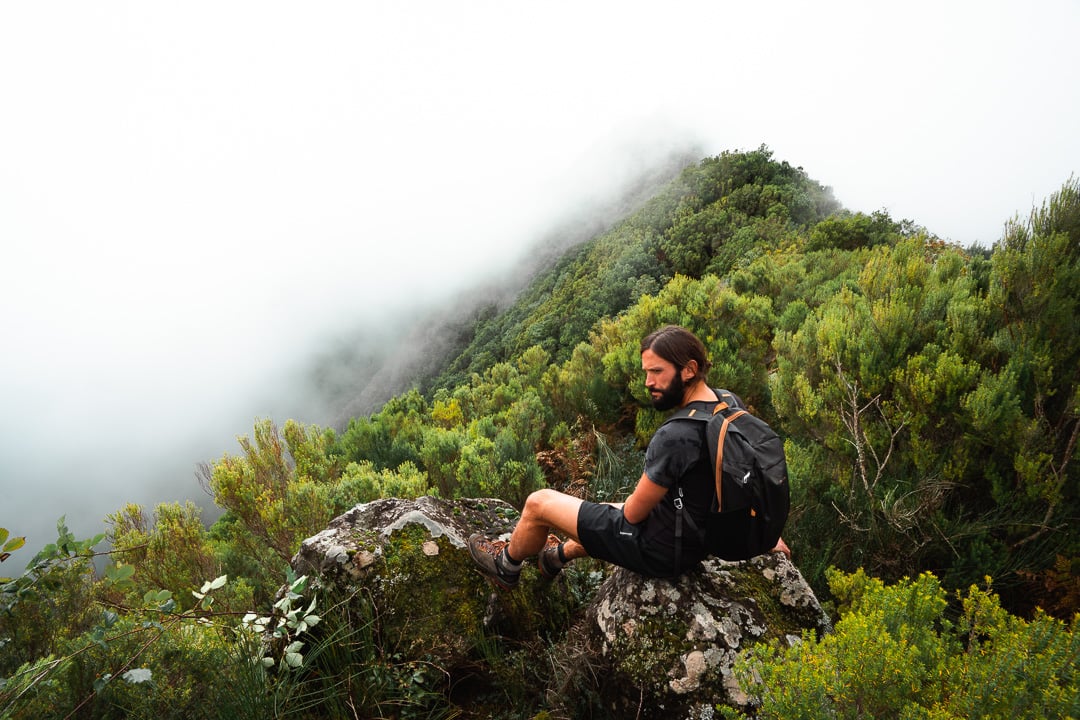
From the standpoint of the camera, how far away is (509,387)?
6.80 meters

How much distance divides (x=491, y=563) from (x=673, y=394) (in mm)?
1217

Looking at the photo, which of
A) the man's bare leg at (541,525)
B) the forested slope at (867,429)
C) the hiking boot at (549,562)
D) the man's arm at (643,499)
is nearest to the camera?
the man's arm at (643,499)

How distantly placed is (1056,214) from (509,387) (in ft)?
17.9

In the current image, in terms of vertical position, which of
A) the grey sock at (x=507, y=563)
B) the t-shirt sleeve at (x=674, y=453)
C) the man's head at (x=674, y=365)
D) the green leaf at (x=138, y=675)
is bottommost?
the grey sock at (x=507, y=563)

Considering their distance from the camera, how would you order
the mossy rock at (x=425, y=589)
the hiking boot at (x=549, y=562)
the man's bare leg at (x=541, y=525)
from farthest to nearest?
1. the hiking boot at (x=549, y=562)
2. the man's bare leg at (x=541, y=525)
3. the mossy rock at (x=425, y=589)

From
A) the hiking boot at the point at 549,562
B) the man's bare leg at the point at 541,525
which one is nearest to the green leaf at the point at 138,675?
the man's bare leg at the point at 541,525

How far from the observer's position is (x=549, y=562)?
97.1 inches

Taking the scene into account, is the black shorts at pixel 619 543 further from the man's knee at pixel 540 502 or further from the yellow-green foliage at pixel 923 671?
the yellow-green foliage at pixel 923 671

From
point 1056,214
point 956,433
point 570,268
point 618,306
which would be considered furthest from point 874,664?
point 570,268

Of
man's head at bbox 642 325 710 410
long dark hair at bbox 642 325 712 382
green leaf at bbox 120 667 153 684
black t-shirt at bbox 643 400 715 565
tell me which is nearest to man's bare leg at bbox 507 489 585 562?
black t-shirt at bbox 643 400 715 565

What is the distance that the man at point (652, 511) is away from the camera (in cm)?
197

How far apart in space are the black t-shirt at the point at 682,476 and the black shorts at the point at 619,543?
0.04m

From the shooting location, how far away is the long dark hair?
7.16 ft

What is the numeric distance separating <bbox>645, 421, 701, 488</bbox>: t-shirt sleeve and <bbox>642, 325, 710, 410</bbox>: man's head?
225 mm
